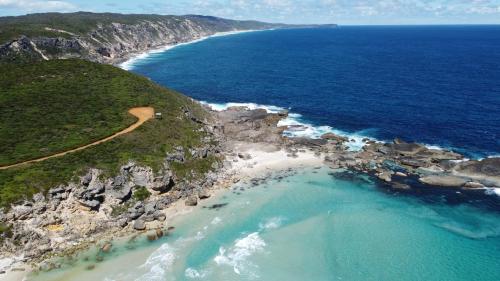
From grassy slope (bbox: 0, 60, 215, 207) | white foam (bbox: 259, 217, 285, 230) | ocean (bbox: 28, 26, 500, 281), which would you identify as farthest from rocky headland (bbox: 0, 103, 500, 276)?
white foam (bbox: 259, 217, 285, 230)

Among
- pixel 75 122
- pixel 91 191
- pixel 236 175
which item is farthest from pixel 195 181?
pixel 75 122

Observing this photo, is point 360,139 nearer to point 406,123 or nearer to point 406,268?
point 406,123

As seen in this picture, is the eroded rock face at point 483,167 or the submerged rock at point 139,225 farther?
the eroded rock face at point 483,167

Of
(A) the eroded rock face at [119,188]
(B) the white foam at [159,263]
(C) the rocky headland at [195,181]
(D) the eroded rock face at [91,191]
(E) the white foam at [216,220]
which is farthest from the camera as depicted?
(A) the eroded rock face at [119,188]

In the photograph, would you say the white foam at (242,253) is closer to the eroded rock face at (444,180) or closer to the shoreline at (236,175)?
the shoreline at (236,175)

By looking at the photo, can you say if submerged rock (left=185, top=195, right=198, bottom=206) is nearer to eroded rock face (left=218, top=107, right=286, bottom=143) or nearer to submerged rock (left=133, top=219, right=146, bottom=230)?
submerged rock (left=133, top=219, right=146, bottom=230)

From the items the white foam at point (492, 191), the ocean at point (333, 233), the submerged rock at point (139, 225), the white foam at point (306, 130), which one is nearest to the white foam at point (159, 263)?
the ocean at point (333, 233)
